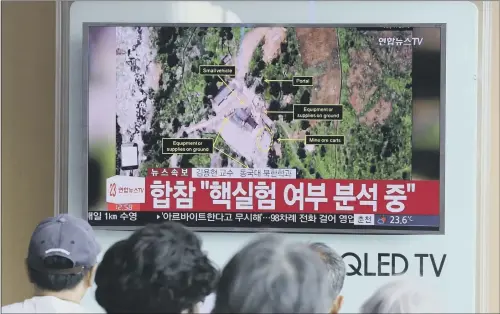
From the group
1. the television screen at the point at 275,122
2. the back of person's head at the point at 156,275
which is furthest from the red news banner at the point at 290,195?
the back of person's head at the point at 156,275

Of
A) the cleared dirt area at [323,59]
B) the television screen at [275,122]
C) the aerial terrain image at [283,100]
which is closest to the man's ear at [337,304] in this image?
the television screen at [275,122]

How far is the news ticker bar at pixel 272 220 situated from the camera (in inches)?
69.5

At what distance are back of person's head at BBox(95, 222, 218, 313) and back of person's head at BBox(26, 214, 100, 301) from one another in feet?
0.13

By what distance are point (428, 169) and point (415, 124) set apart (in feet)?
0.42

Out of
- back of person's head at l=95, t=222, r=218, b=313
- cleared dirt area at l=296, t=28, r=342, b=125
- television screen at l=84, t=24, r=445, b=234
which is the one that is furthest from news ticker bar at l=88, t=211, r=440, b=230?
cleared dirt area at l=296, t=28, r=342, b=125

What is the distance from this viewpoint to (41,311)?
161 centimetres

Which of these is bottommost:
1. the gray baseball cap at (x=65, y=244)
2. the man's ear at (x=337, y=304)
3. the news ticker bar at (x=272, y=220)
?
the man's ear at (x=337, y=304)

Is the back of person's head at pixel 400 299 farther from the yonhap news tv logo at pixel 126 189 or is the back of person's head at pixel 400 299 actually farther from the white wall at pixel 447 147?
the yonhap news tv logo at pixel 126 189

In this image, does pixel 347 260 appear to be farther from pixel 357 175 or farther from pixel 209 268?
pixel 209 268

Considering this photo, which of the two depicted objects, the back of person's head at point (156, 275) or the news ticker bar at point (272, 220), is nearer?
the back of person's head at point (156, 275)

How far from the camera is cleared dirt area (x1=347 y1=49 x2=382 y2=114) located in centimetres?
177

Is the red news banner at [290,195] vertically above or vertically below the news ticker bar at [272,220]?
above

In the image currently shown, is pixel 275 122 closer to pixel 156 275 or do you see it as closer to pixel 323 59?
pixel 323 59

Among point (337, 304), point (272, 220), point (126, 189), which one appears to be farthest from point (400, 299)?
point (126, 189)
